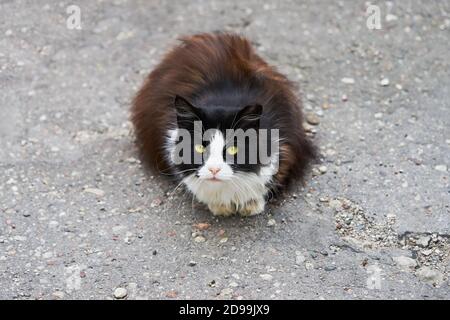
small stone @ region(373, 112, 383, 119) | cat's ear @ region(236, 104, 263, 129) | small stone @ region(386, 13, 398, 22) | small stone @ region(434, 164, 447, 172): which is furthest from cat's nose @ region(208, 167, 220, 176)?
small stone @ region(386, 13, 398, 22)

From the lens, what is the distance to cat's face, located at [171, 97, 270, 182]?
3682 millimetres

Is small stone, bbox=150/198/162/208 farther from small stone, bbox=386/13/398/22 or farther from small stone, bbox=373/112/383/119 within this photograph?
small stone, bbox=386/13/398/22

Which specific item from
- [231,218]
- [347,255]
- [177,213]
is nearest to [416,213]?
[347,255]

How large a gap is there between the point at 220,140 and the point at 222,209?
1.95ft

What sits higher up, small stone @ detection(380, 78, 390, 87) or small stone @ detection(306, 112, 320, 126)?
small stone @ detection(380, 78, 390, 87)

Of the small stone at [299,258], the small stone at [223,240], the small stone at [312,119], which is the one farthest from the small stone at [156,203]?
the small stone at [312,119]

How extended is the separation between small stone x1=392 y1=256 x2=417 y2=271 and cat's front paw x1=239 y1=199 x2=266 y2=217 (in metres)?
0.82

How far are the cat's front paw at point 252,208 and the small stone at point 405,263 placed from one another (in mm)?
815

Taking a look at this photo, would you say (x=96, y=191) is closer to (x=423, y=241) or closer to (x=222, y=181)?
(x=222, y=181)

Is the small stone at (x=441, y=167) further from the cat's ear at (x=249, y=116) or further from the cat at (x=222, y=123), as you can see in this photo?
the cat's ear at (x=249, y=116)

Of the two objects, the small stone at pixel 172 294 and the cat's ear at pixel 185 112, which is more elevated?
the cat's ear at pixel 185 112

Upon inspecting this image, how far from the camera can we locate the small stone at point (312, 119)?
16.1 feet
